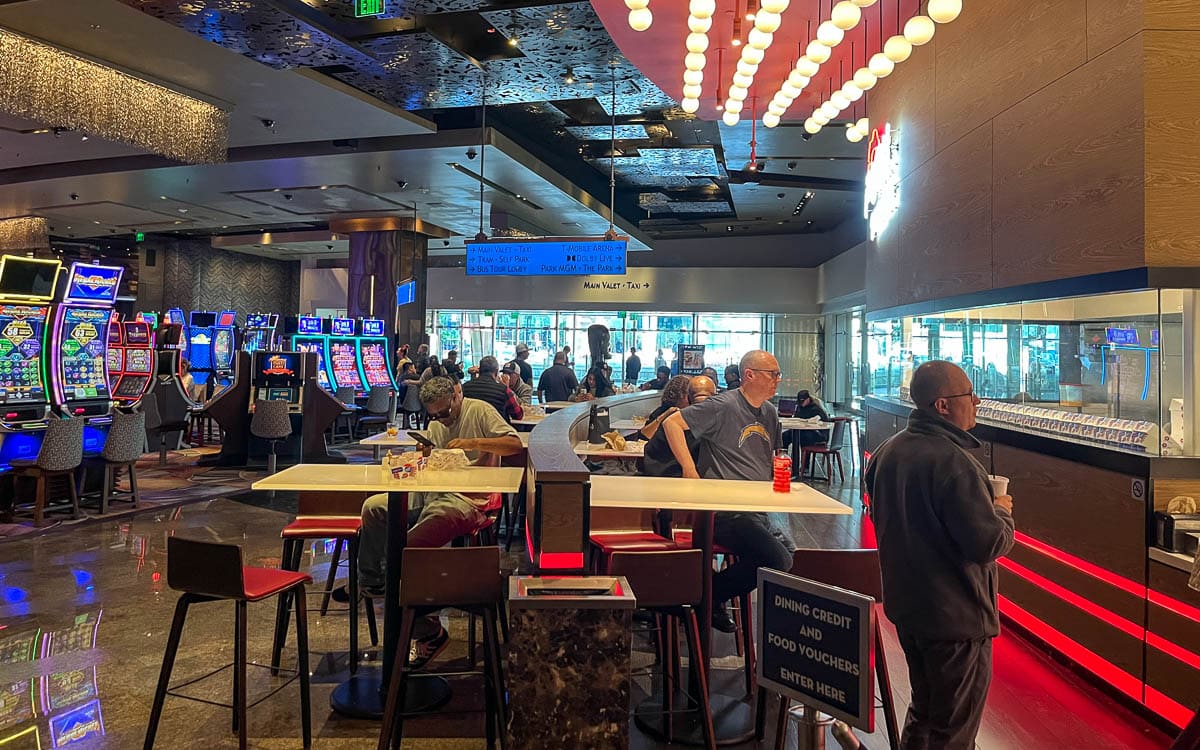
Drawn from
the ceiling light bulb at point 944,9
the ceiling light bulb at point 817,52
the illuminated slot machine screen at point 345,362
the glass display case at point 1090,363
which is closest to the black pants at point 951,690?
the glass display case at point 1090,363

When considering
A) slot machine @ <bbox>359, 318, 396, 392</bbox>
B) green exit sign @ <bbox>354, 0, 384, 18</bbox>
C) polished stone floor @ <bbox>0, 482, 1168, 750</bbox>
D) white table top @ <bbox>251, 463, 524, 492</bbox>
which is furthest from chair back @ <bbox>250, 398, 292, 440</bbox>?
white table top @ <bbox>251, 463, 524, 492</bbox>

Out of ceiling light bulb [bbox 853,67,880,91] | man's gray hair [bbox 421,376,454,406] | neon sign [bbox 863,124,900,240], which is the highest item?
ceiling light bulb [bbox 853,67,880,91]

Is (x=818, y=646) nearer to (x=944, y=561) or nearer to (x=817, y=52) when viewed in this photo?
(x=944, y=561)

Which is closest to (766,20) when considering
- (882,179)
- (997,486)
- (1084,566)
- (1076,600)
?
(882,179)

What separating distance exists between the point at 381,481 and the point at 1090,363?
11.3 ft

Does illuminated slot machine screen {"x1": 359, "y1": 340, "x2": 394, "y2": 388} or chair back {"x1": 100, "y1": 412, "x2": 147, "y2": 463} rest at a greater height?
illuminated slot machine screen {"x1": 359, "y1": 340, "x2": 394, "y2": 388}

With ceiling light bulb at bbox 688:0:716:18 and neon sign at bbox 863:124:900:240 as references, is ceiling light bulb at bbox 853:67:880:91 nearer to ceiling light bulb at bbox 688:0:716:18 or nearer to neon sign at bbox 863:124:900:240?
neon sign at bbox 863:124:900:240

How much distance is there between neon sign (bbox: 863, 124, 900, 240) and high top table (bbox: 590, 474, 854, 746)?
3.96 metres

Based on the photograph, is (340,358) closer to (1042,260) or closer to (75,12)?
(75,12)

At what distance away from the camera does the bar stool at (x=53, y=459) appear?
6266 millimetres

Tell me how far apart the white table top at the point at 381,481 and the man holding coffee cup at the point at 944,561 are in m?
1.44

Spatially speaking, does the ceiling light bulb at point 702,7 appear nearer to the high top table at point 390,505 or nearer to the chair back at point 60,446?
the high top table at point 390,505

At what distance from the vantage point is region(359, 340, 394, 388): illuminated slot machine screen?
41.1 feet

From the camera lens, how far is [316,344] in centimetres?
1180
